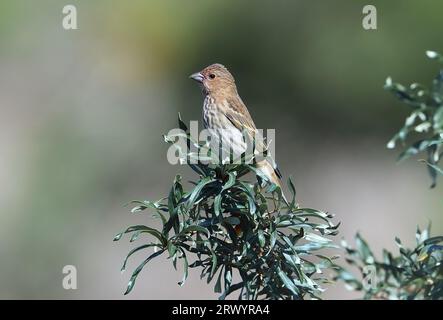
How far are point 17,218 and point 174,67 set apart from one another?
2910 millimetres

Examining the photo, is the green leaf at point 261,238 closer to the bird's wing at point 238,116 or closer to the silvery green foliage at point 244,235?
the silvery green foliage at point 244,235

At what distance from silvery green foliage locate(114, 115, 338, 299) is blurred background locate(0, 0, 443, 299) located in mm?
5812

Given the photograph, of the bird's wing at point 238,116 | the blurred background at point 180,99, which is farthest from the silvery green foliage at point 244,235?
the blurred background at point 180,99

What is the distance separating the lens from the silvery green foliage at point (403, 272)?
1758mm

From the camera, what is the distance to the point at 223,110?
4148 mm

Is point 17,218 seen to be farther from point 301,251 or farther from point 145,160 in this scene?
point 301,251

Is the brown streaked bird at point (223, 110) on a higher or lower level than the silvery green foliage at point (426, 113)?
higher

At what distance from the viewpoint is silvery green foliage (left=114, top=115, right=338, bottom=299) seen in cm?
185

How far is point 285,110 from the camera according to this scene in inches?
366


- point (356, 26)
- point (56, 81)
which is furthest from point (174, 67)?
Answer: point (356, 26)

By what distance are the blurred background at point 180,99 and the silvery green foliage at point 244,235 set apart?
5.81 meters

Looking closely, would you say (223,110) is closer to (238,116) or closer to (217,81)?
(238,116)

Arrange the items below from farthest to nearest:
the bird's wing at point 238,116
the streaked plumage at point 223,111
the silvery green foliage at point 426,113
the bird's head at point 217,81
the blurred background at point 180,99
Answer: the blurred background at point 180,99 → the bird's head at point 217,81 → the bird's wing at point 238,116 → the streaked plumage at point 223,111 → the silvery green foliage at point 426,113

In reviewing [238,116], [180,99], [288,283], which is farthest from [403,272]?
[180,99]
